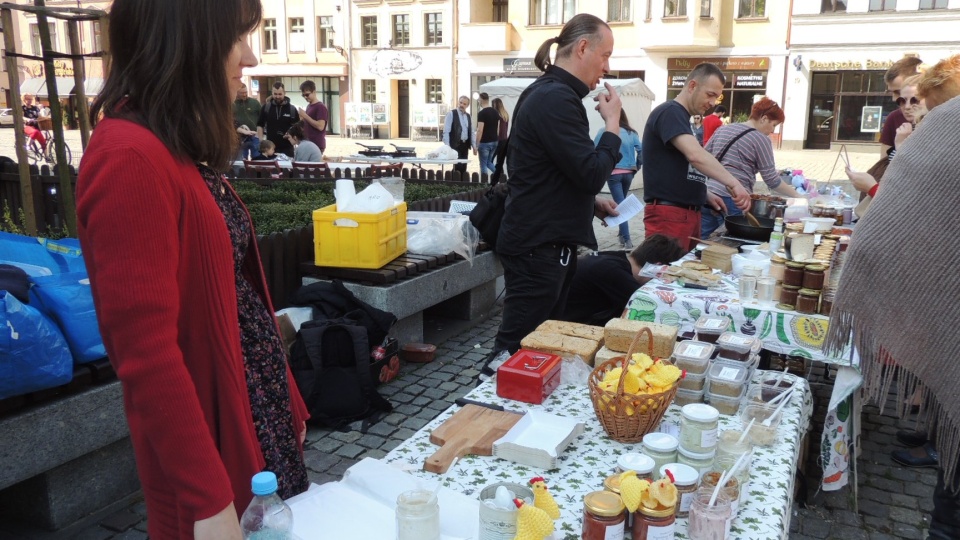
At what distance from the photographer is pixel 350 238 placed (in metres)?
4.57

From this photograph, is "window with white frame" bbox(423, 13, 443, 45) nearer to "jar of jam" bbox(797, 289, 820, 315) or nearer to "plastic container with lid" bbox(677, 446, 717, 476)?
"jar of jam" bbox(797, 289, 820, 315)

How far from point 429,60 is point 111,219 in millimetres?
31051

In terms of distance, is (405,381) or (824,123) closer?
(405,381)

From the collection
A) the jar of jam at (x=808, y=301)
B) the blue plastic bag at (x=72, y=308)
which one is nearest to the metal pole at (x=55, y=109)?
the blue plastic bag at (x=72, y=308)

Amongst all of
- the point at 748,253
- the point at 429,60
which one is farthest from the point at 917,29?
the point at 748,253

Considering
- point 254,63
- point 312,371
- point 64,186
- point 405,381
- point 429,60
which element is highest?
point 429,60

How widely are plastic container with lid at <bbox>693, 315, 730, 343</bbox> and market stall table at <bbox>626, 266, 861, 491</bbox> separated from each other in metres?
0.18

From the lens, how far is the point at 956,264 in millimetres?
1637

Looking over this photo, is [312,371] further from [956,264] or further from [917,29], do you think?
[917,29]

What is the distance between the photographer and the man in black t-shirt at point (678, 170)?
434cm

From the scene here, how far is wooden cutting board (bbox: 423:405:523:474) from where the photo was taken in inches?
70.3

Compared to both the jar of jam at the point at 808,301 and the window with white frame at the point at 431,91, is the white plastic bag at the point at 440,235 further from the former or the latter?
the window with white frame at the point at 431,91

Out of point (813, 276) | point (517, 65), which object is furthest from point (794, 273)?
point (517, 65)

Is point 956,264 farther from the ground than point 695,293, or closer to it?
farther from the ground
